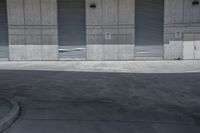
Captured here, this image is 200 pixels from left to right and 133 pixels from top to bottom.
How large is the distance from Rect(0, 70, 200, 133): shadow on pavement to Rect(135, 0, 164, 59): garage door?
10.7 metres

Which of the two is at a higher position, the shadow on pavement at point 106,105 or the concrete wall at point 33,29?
the concrete wall at point 33,29

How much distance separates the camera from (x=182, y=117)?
631 cm

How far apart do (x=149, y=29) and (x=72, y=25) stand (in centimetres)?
647

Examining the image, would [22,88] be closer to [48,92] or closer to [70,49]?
[48,92]

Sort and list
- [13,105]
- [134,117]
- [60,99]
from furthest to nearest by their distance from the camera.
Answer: [60,99] → [13,105] → [134,117]

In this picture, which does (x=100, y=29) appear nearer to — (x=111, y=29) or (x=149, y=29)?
(x=111, y=29)

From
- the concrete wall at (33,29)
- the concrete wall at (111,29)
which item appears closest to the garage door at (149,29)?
the concrete wall at (111,29)

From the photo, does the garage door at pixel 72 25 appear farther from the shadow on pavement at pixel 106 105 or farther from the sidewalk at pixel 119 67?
the shadow on pavement at pixel 106 105

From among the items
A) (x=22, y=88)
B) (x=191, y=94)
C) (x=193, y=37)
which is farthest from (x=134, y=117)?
(x=193, y=37)

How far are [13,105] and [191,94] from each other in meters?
5.74

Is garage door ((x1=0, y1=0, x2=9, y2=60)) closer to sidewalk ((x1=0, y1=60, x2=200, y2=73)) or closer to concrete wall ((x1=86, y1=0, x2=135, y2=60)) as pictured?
sidewalk ((x1=0, y1=60, x2=200, y2=73))

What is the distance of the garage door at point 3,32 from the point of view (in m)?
22.2

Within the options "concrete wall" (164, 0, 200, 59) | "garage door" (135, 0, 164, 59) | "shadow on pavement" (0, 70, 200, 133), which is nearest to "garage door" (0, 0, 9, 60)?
"garage door" (135, 0, 164, 59)

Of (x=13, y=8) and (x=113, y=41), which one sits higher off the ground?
(x=13, y=8)
